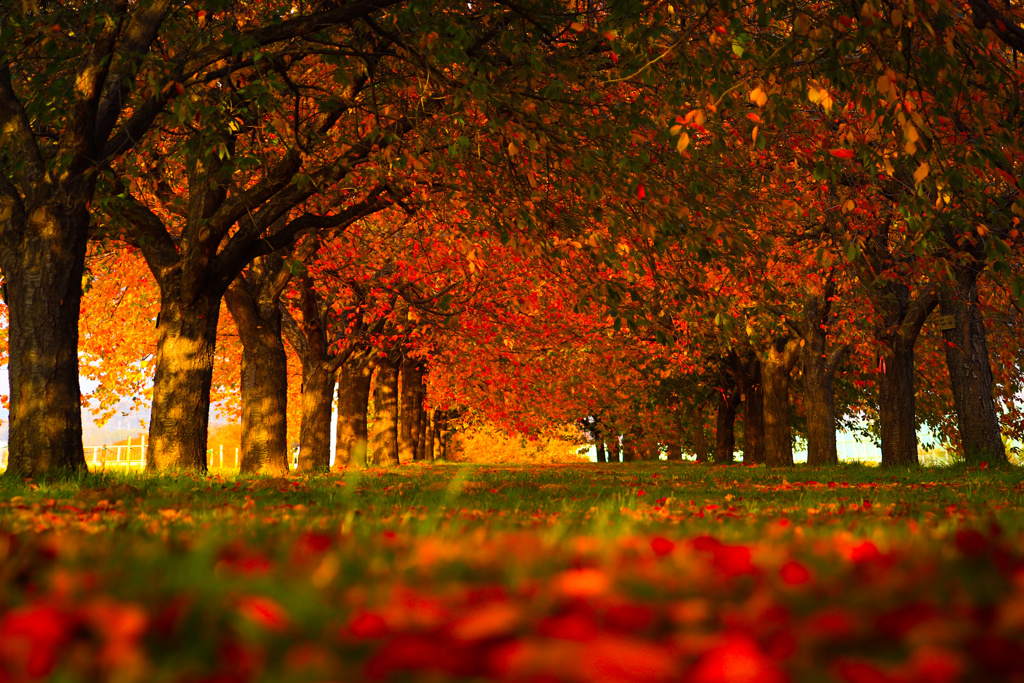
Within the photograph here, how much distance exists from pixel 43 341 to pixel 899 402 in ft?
57.6

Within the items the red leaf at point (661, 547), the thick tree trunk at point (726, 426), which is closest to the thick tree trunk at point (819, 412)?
the thick tree trunk at point (726, 426)

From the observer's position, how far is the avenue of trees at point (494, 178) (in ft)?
26.5

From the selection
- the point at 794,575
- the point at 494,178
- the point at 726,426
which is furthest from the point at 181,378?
the point at 726,426

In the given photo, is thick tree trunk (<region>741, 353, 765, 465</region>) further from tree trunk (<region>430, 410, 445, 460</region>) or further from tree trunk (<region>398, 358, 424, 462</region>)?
tree trunk (<region>430, 410, 445, 460</region>)

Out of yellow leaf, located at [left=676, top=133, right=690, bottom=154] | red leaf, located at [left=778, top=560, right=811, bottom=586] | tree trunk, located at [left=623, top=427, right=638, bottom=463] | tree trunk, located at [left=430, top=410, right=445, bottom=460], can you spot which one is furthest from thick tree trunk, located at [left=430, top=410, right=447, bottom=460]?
red leaf, located at [left=778, top=560, right=811, bottom=586]

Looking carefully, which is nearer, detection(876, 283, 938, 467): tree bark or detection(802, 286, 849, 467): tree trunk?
detection(876, 283, 938, 467): tree bark

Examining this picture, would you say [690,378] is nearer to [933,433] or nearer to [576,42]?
[933,433]

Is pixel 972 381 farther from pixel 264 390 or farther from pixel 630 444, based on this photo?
pixel 630 444

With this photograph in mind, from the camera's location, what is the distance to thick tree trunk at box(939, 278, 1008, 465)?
48.4ft

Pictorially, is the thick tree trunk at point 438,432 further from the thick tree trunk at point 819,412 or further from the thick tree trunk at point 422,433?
the thick tree trunk at point 819,412

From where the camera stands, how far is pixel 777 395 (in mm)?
25219

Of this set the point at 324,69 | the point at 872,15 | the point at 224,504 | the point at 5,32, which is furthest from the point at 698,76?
the point at 324,69

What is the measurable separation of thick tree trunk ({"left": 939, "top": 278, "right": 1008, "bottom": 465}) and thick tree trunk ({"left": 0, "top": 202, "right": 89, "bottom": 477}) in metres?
14.5

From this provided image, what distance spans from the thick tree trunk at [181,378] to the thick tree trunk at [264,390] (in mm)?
4016
